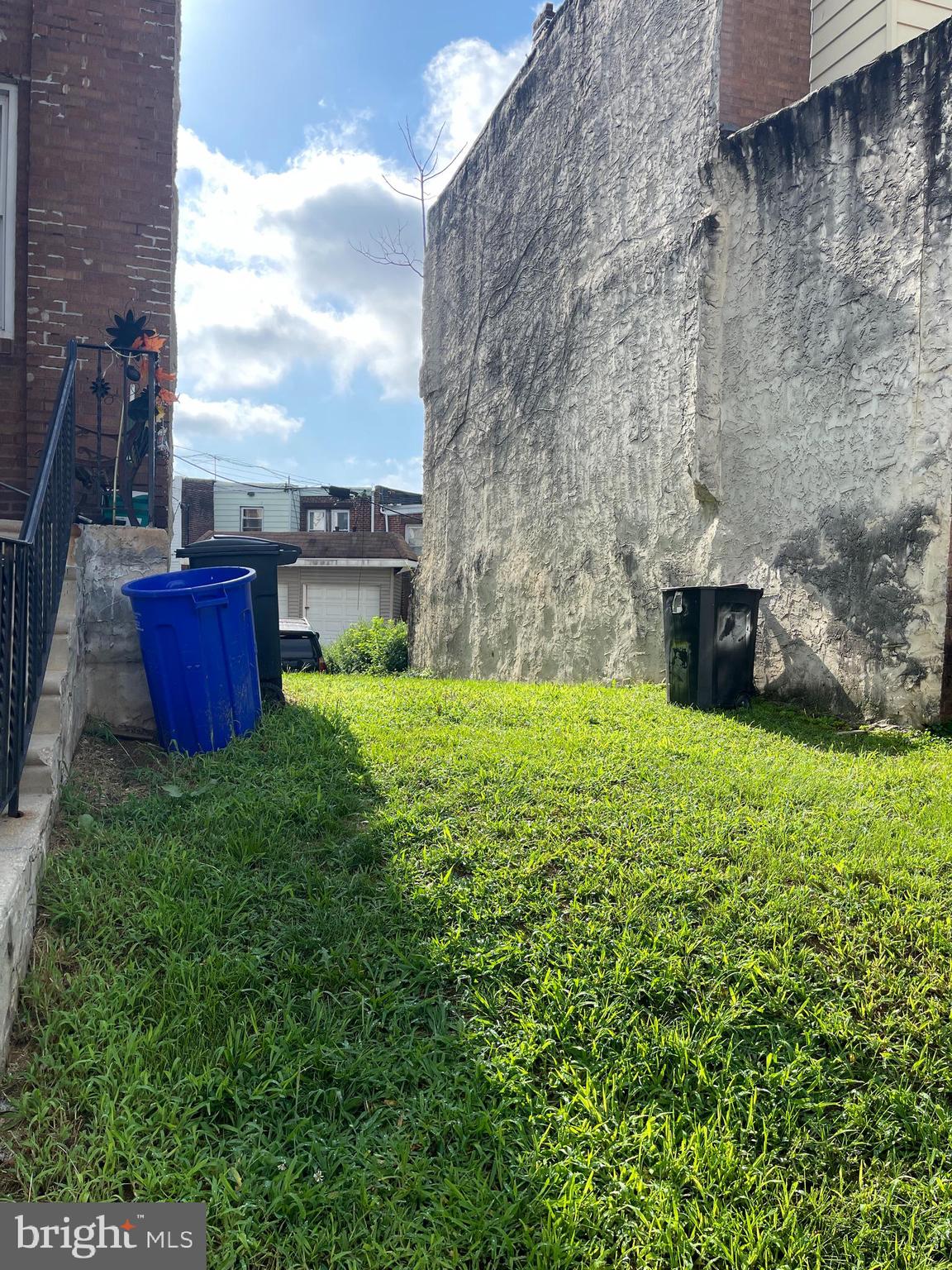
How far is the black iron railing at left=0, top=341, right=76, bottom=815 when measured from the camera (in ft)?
9.23

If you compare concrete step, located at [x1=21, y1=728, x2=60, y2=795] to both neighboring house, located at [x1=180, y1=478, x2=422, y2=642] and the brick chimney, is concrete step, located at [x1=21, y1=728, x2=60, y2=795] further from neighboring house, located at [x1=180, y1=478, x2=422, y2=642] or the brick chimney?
neighboring house, located at [x1=180, y1=478, x2=422, y2=642]

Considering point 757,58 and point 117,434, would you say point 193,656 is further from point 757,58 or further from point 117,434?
point 757,58

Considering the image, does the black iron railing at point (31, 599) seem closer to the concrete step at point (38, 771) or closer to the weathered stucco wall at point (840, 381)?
the concrete step at point (38, 771)

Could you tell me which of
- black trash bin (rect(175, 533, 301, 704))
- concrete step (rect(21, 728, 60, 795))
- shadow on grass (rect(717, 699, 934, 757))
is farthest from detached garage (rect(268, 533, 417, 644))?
concrete step (rect(21, 728, 60, 795))

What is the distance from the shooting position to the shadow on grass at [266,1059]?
184cm

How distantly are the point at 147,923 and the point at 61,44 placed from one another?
632 cm

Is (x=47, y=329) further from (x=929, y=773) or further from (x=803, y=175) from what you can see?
(x=929, y=773)

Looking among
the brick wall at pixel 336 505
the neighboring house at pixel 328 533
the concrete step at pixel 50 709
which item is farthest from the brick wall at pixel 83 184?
the brick wall at pixel 336 505

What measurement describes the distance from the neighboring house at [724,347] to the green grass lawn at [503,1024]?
2.37 m

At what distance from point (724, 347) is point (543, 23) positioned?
615cm

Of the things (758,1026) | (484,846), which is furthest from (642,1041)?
(484,846)

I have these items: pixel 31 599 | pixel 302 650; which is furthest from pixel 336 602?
pixel 31 599

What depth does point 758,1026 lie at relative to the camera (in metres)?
2.33

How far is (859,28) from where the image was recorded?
704 centimetres
